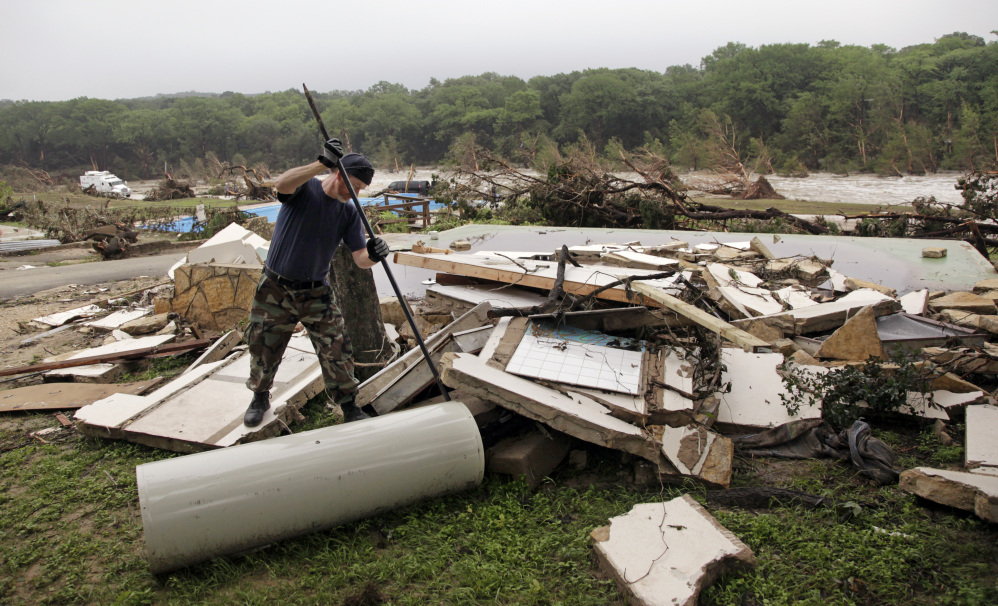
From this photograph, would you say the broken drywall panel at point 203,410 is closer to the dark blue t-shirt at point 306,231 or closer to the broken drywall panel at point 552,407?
the dark blue t-shirt at point 306,231

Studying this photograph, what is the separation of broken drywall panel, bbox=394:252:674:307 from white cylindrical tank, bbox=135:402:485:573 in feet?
5.58

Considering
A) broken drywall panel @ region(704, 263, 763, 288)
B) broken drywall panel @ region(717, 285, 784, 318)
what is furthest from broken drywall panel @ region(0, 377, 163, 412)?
broken drywall panel @ region(704, 263, 763, 288)

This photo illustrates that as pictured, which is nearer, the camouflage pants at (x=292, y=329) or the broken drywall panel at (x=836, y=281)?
the camouflage pants at (x=292, y=329)

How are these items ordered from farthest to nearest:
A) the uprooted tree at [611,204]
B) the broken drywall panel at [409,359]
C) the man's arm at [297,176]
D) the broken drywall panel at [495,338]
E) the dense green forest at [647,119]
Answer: the dense green forest at [647,119] < the uprooted tree at [611,204] < the broken drywall panel at [409,359] < the broken drywall panel at [495,338] < the man's arm at [297,176]

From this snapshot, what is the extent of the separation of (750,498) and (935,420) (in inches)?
65.0

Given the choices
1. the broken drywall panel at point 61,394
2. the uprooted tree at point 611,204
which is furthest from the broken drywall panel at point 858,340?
the uprooted tree at point 611,204

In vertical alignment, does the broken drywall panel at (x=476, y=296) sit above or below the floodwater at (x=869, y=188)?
below

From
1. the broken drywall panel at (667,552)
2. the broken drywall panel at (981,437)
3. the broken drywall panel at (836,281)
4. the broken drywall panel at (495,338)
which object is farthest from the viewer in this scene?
the broken drywall panel at (836,281)

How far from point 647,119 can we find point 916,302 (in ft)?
171

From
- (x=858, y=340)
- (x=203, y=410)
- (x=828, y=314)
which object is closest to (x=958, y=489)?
(x=858, y=340)

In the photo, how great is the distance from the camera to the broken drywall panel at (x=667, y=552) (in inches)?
92.4

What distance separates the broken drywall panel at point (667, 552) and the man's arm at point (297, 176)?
7.72 ft

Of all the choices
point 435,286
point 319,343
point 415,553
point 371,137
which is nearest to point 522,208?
point 435,286

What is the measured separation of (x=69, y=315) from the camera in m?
7.29
